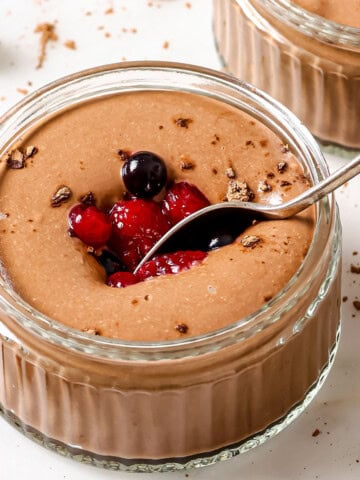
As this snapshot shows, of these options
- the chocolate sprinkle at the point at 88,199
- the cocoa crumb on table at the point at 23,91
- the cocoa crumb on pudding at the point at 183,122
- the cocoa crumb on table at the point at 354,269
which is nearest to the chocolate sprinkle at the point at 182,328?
the chocolate sprinkle at the point at 88,199

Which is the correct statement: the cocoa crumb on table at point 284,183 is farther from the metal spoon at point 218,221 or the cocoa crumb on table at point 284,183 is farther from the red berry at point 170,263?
the red berry at point 170,263

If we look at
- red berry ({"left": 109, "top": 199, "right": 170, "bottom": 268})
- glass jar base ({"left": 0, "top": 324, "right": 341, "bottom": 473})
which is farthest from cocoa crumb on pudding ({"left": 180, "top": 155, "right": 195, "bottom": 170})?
glass jar base ({"left": 0, "top": 324, "right": 341, "bottom": 473})

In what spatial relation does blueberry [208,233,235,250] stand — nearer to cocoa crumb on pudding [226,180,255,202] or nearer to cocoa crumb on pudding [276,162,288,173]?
cocoa crumb on pudding [226,180,255,202]

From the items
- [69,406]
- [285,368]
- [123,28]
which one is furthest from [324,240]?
[123,28]

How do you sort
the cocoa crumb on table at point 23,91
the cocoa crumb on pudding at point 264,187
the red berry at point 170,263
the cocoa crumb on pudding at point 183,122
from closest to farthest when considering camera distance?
the red berry at point 170,263 → the cocoa crumb on pudding at point 264,187 → the cocoa crumb on pudding at point 183,122 → the cocoa crumb on table at point 23,91

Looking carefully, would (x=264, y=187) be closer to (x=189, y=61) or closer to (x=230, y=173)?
(x=230, y=173)

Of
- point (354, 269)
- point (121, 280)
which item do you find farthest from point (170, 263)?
point (354, 269)

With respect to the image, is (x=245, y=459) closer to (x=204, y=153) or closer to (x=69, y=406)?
(x=69, y=406)
